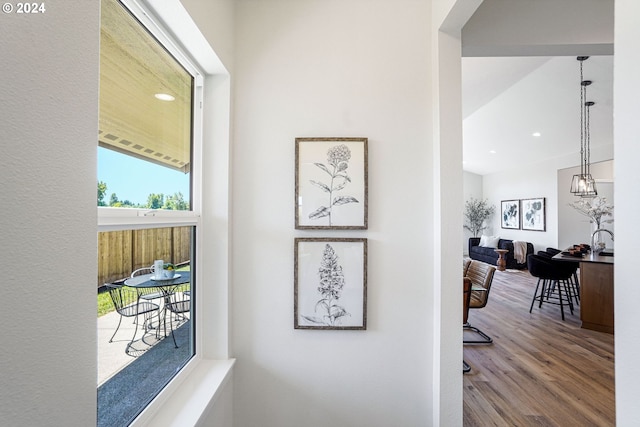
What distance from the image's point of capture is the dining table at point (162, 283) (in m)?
1.02

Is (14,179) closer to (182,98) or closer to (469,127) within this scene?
(182,98)

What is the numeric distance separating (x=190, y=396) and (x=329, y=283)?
2.86 feet

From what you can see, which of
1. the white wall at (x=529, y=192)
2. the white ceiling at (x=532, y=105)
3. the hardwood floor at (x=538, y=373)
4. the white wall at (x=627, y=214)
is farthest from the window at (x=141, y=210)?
the white wall at (x=529, y=192)

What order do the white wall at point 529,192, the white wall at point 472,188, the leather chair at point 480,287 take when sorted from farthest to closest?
the white wall at point 472,188 < the white wall at point 529,192 < the leather chair at point 480,287

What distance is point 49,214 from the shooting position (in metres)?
0.56

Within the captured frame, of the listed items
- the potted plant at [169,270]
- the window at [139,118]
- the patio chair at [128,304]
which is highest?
the window at [139,118]

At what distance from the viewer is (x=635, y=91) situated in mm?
612

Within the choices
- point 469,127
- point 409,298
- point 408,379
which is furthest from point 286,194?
point 469,127

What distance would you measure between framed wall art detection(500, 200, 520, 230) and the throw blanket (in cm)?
73

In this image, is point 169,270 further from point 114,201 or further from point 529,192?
point 529,192

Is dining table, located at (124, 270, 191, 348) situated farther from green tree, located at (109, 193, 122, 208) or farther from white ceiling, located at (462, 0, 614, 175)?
white ceiling, located at (462, 0, 614, 175)

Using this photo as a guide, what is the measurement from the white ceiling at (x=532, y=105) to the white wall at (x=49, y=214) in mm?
3800

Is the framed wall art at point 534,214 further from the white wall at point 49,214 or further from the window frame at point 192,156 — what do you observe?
the white wall at point 49,214

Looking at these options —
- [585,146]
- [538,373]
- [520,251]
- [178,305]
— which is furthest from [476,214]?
[178,305]
